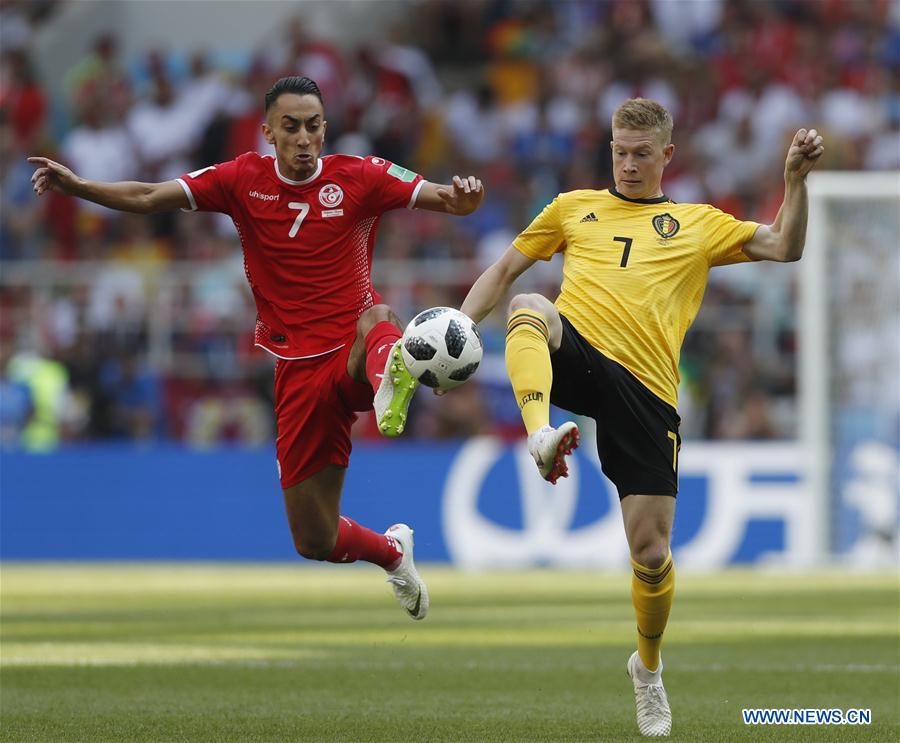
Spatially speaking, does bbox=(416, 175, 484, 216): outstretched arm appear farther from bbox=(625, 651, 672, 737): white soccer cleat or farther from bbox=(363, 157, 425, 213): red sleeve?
bbox=(625, 651, 672, 737): white soccer cleat

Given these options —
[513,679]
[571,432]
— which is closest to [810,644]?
[513,679]

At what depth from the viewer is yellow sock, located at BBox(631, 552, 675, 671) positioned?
7.39 meters

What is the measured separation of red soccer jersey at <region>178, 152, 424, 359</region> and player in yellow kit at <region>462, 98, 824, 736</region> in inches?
41.1

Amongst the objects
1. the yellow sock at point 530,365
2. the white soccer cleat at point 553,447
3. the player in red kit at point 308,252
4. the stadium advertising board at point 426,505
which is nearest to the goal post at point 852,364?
the stadium advertising board at point 426,505

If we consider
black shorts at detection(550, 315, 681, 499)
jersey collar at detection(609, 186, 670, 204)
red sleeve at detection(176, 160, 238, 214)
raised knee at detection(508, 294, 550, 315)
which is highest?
red sleeve at detection(176, 160, 238, 214)

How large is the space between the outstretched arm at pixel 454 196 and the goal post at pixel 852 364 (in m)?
9.82

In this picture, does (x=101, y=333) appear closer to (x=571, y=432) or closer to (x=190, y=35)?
(x=190, y=35)

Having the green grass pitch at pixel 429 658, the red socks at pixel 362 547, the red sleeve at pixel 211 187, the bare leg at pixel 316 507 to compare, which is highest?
the red sleeve at pixel 211 187

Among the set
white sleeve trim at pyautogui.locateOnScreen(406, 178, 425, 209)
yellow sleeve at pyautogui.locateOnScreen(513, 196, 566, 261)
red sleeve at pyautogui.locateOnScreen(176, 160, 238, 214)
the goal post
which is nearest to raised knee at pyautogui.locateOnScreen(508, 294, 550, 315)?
yellow sleeve at pyautogui.locateOnScreen(513, 196, 566, 261)

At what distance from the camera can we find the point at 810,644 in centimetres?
1084

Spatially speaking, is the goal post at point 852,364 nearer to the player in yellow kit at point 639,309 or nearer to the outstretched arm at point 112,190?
the player in yellow kit at point 639,309

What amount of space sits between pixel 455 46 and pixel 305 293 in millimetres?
15755

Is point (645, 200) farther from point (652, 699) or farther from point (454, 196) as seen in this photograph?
point (652, 699)

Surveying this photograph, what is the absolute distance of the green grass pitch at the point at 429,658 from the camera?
24.4 ft
